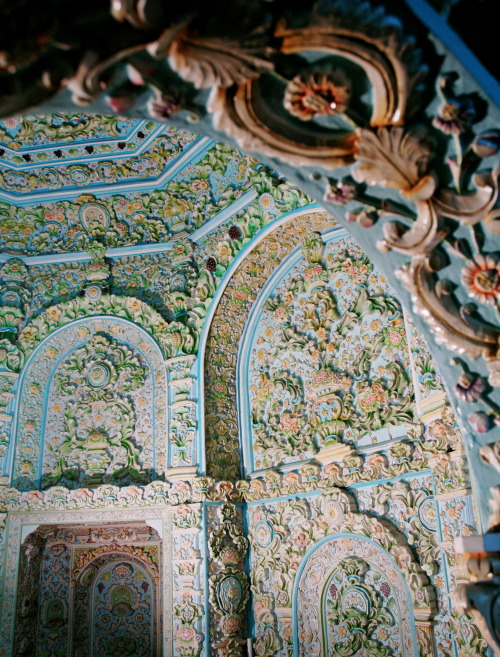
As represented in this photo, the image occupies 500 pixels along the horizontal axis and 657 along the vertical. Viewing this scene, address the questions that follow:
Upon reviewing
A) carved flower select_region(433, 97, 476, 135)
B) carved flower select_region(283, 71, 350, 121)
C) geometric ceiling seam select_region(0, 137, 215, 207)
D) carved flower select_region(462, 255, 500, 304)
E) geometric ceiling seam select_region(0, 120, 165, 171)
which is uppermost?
geometric ceiling seam select_region(0, 120, 165, 171)

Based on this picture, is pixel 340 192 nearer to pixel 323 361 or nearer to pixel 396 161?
pixel 396 161

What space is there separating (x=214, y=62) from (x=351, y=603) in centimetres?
498

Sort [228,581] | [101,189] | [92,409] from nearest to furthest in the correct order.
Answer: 1. [228,581]
2. [101,189]
3. [92,409]

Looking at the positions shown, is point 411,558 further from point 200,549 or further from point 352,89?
point 352,89

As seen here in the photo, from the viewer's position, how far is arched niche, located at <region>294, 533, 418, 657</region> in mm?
5090

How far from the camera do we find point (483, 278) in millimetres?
1659

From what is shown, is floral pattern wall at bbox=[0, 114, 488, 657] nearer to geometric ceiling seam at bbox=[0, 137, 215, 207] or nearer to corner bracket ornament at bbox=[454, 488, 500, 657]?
geometric ceiling seam at bbox=[0, 137, 215, 207]

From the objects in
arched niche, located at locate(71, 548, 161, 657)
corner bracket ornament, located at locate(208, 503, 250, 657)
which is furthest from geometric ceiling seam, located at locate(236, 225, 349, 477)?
arched niche, located at locate(71, 548, 161, 657)

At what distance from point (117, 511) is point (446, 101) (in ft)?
18.8

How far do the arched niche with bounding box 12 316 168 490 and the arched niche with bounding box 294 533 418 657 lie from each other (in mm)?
1889

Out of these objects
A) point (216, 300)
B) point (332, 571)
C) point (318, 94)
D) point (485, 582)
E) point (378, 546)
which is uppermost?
point (216, 300)

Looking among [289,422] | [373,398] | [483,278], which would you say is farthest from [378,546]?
[483,278]

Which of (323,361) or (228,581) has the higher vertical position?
(323,361)

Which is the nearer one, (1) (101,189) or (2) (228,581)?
(2) (228,581)
